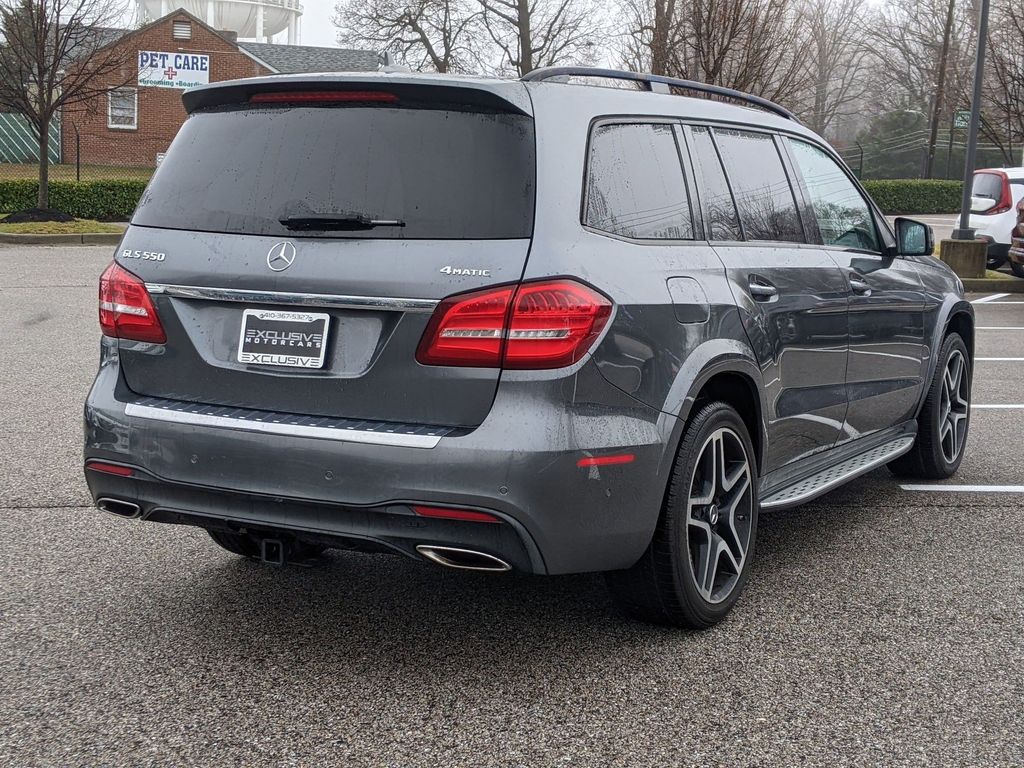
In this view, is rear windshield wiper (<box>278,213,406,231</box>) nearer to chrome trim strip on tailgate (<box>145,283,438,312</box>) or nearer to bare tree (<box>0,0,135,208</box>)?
chrome trim strip on tailgate (<box>145,283,438,312</box>)

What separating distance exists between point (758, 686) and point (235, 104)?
2.41 m

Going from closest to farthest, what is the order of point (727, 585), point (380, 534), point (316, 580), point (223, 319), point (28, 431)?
point (380, 534)
point (223, 319)
point (727, 585)
point (316, 580)
point (28, 431)

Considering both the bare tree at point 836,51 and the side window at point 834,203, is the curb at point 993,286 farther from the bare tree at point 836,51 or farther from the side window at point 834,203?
the bare tree at point 836,51

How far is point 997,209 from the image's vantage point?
2041 cm

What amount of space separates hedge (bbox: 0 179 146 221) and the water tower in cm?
3707

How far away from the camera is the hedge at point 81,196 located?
2909 cm

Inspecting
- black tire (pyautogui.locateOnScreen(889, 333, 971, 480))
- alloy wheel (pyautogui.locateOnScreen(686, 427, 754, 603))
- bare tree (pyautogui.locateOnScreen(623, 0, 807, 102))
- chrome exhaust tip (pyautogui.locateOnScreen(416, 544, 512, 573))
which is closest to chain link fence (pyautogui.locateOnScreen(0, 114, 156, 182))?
bare tree (pyautogui.locateOnScreen(623, 0, 807, 102))

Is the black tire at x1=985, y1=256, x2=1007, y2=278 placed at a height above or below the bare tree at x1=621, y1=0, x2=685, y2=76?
below

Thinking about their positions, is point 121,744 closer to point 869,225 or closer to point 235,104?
point 235,104

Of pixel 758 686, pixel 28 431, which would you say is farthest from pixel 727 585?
pixel 28 431

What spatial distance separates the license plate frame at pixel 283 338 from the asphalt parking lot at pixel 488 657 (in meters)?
0.93

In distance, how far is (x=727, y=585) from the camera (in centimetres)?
435

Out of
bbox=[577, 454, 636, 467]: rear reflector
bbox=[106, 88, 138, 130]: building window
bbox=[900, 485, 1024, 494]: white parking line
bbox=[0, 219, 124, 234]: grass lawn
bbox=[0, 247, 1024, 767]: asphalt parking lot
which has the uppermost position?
bbox=[106, 88, 138, 130]: building window

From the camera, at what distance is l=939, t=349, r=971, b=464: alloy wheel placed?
6.61 meters
